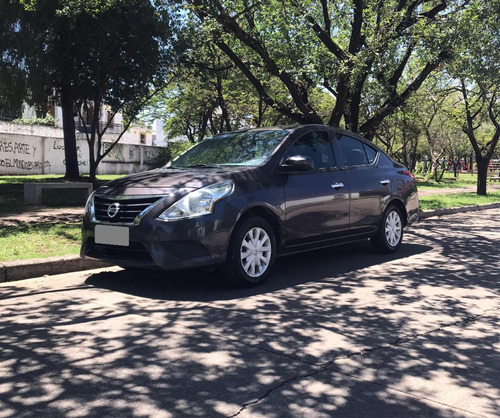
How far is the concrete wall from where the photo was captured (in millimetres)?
24844

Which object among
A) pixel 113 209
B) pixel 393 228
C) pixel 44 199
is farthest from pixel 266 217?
pixel 44 199

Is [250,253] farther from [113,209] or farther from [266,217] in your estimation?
[113,209]

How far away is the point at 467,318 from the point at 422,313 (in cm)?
39

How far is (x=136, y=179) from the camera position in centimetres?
574

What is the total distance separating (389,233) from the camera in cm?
779

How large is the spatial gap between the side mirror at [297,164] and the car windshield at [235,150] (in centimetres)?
26

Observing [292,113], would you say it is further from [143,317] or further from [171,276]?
[143,317]

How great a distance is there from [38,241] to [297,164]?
155 inches

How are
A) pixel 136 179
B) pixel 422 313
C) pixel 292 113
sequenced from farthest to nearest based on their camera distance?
pixel 292 113
pixel 136 179
pixel 422 313

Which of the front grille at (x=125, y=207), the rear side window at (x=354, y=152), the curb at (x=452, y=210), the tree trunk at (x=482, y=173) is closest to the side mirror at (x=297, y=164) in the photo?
the rear side window at (x=354, y=152)

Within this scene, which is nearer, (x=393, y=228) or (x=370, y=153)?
(x=370, y=153)

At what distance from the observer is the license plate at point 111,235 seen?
5.28 meters

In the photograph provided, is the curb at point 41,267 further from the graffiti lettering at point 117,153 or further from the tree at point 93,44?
the graffiti lettering at point 117,153

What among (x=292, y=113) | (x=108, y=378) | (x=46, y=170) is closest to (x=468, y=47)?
(x=292, y=113)
